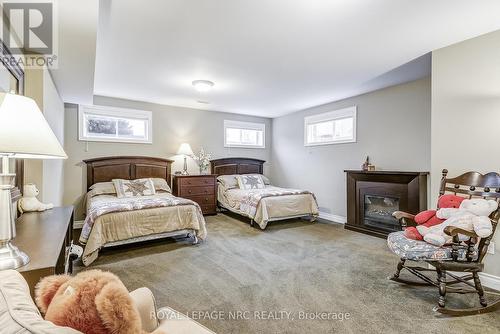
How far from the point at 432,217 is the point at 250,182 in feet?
11.9

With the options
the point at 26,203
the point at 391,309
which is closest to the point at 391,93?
the point at 391,309

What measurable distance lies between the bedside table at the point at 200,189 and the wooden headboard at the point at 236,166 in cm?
54

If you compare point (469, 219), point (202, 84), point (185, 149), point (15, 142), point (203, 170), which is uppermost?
point (202, 84)

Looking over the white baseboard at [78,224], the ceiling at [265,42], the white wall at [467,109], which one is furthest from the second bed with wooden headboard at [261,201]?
the white baseboard at [78,224]

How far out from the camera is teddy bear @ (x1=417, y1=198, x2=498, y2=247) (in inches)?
76.2

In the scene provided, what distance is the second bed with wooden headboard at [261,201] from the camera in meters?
4.36

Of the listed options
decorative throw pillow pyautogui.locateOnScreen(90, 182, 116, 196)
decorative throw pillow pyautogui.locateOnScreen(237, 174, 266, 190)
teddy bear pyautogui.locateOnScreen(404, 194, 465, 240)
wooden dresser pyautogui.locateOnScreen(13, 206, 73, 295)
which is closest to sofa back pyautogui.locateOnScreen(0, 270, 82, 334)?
wooden dresser pyautogui.locateOnScreen(13, 206, 73, 295)

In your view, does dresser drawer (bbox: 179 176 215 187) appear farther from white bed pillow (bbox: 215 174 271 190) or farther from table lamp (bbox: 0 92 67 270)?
table lamp (bbox: 0 92 67 270)

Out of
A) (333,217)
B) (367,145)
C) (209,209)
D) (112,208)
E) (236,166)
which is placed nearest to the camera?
(112,208)

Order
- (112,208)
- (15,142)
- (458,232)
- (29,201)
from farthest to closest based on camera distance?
(112,208) → (29,201) → (458,232) → (15,142)

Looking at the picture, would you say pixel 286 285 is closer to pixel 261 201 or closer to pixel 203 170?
pixel 261 201

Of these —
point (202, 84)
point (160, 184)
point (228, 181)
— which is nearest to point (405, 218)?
point (202, 84)

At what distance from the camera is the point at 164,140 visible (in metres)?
5.38

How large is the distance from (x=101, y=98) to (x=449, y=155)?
5386 mm
